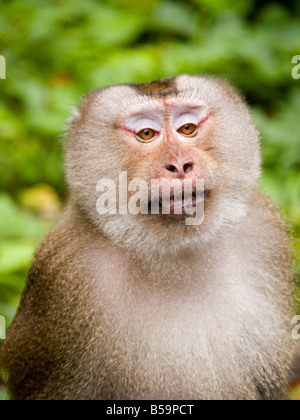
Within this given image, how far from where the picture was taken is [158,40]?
22.2ft

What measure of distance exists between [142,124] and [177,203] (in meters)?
0.44

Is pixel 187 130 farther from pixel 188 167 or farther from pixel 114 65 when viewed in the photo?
pixel 114 65

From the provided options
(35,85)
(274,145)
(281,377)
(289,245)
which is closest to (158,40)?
(35,85)

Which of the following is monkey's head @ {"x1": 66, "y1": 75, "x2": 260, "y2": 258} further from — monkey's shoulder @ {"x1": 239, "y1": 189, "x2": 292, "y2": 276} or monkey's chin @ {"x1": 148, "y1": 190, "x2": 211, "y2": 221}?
monkey's shoulder @ {"x1": 239, "y1": 189, "x2": 292, "y2": 276}

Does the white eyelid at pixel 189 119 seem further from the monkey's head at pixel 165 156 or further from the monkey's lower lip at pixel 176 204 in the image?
the monkey's lower lip at pixel 176 204

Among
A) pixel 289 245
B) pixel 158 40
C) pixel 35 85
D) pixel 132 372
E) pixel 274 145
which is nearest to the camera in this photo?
pixel 132 372

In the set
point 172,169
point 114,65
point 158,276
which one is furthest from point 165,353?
point 114,65

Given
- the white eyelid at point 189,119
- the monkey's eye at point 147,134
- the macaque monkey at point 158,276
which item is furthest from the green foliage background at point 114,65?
the monkey's eye at point 147,134

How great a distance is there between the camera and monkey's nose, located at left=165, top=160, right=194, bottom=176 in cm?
262

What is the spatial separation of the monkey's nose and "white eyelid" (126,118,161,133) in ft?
0.99

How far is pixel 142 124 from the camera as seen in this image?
2916mm

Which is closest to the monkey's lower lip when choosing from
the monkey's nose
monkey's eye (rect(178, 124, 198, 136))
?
the monkey's nose

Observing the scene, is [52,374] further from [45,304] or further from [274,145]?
[274,145]

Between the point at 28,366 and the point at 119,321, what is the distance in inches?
20.5
